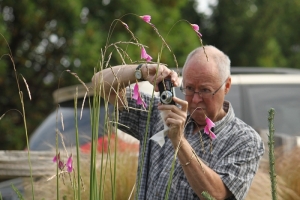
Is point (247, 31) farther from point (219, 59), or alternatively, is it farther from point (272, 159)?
point (272, 159)

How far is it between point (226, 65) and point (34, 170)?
6.19 feet

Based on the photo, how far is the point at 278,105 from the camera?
7008 mm

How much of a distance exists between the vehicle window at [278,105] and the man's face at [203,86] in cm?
307

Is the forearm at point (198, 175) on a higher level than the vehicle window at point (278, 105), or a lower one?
higher

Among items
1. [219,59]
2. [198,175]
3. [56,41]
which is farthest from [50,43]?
[198,175]

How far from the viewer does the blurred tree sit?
42.3 feet

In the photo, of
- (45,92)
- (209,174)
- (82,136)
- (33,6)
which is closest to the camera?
(209,174)

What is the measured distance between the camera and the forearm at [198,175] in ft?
10.3

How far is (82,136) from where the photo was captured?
573 cm

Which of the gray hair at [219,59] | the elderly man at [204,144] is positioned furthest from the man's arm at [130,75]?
the gray hair at [219,59]

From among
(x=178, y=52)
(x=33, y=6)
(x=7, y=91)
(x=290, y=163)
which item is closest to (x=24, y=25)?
(x=33, y=6)

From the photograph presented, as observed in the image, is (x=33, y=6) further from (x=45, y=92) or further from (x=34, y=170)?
(x=34, y=170)

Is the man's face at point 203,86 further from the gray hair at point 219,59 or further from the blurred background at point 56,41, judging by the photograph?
the blurred background at point 56,41

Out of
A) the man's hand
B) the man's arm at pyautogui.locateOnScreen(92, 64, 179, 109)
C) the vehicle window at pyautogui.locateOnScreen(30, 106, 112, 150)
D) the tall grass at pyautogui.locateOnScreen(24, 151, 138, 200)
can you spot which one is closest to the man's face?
the man's arm at pyautogui.locateOnScreen(92, 64, 179, 109)
